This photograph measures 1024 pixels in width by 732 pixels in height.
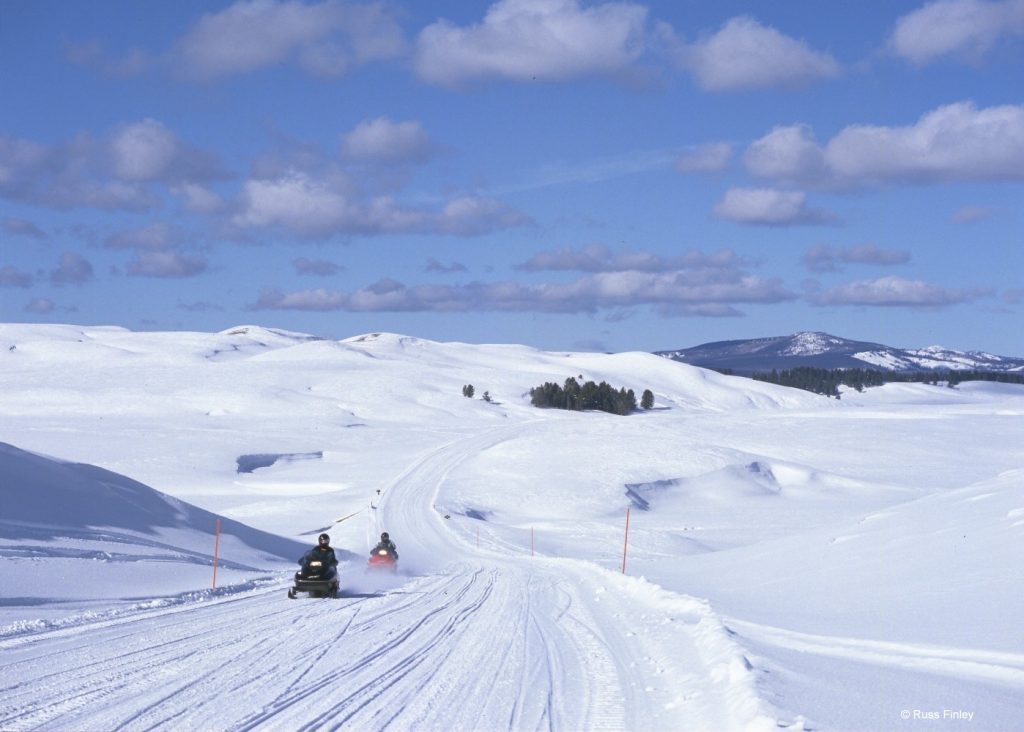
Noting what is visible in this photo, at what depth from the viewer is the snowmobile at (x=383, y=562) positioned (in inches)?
956

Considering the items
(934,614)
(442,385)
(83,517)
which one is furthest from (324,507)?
(442,385)

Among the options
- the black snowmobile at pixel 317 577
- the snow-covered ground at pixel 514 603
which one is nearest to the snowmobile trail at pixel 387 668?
the snow-covered ground at pixel 514 603

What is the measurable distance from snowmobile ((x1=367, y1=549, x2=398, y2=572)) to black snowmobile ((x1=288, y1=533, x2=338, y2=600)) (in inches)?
264

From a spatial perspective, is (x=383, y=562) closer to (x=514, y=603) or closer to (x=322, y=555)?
(x=322, y=555)

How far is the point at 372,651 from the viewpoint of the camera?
37.7 feet

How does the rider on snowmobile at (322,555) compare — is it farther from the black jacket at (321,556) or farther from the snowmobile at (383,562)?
the snowmobile at (383,562)

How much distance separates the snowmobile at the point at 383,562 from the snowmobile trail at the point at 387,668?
7.38 m

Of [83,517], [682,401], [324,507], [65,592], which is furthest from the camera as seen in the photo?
[682,401]

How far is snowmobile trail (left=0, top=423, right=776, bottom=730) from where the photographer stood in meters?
8.17

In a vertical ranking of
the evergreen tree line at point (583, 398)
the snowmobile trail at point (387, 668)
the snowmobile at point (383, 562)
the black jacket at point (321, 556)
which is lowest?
the snowmobile at point (383, 562)

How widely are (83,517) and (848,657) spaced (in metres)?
15.3

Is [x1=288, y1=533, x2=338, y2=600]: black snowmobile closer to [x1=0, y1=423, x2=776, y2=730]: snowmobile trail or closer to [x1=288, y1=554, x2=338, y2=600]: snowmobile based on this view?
[x1=288, y1=554, x2=338, y2=600]: snowmobile

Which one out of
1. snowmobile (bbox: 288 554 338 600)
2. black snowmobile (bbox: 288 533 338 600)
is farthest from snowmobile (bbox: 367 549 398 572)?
snowmobile (bbox: 288 554 338 600)

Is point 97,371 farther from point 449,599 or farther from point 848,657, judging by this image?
point 848,657
